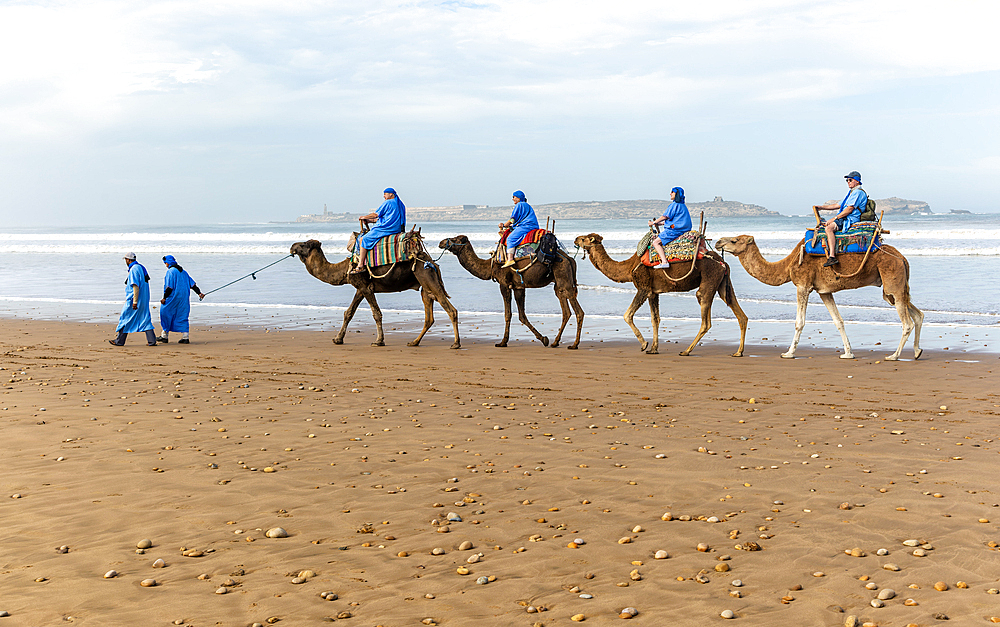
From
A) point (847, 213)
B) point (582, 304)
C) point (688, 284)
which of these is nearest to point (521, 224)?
point (688, 284)

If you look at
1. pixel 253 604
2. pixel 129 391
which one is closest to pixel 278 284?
pixel 129 391

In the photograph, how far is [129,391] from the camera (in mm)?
9961

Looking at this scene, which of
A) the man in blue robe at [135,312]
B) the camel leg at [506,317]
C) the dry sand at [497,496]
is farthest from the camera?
the camel leg at [506,317]

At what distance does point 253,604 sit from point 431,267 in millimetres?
10934

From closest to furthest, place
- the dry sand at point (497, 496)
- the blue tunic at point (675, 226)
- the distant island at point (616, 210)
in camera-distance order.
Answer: the dry sand at point (497, 496) → the blue tunic at point (675, 226) → the distant island at point (616, 210)

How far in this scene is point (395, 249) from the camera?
14.7 metres

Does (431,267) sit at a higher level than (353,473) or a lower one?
higher

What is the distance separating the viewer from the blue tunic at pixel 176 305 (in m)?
15.1

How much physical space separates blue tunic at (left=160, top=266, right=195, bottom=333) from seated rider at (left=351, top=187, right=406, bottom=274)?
3.17 meters

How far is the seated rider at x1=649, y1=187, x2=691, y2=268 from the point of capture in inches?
543

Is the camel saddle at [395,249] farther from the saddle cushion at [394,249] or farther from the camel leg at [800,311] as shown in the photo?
the camel leg at [800,311]

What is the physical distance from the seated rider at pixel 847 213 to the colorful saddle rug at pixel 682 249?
187cm

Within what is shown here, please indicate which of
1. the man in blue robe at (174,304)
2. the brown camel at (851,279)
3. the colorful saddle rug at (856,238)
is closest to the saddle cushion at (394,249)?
the man in blue robe at (174,304)

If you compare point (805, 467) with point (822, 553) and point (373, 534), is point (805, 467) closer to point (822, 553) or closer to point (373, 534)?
point (822, 553)
